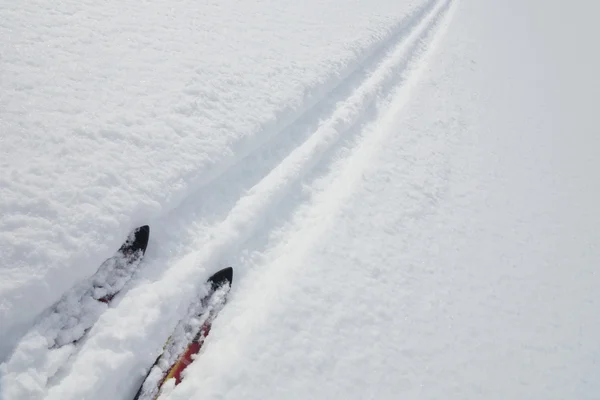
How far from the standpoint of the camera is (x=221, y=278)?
3.31 m

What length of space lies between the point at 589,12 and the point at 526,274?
18080 millimetres

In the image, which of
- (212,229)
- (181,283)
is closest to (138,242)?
(181,283)

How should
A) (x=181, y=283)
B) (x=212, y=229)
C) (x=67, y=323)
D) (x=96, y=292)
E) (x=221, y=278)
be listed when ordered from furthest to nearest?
1. (x=212, y=229)
2. (x=221, y=278)
3. (x=181, y=283)
4. (x=96, y=292)
5. (x=67, y=323)

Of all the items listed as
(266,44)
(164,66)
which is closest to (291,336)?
(164,66)

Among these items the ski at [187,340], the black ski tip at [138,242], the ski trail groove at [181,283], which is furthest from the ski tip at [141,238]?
the ski at [187,340]

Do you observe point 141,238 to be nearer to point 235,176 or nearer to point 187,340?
point 187,340

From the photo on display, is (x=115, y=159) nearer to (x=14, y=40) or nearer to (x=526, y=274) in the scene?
(x=14, y=40)

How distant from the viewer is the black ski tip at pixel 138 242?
3.14 metres

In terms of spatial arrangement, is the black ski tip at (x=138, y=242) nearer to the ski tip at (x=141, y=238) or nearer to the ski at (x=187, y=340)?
the ski tip at (x=141, y=238)

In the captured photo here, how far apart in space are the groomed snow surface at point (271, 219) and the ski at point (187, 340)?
3.1 inches

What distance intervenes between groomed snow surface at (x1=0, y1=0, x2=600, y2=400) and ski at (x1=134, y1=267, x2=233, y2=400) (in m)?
0.08

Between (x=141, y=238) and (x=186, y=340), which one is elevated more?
(x=141, y=238)

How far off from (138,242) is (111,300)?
48cm

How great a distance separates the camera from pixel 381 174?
5.07m
